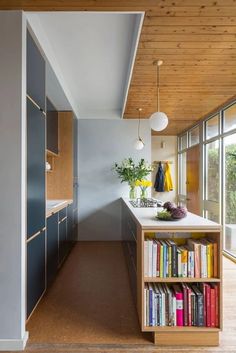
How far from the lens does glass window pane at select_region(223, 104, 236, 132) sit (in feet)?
14.3

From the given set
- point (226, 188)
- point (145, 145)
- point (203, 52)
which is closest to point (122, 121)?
point (145, 145)

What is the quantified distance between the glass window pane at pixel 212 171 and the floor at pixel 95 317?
5.65 feet

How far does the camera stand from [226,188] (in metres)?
4.73

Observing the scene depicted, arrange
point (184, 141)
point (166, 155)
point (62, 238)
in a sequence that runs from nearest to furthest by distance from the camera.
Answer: point (62, 238), point (184, 141), point (166, 155)

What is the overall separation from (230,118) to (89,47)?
9.10ft

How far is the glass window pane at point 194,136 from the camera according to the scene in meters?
6.14

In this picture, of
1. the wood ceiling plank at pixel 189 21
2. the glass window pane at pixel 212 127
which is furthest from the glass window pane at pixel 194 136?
the wood ceiling plank at pixel 189 21

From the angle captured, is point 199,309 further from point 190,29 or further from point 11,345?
point 190,29

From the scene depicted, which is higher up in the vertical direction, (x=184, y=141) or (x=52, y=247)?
(x=184, y=141)

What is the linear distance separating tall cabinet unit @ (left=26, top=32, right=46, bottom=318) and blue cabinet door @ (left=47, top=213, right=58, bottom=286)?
0.23 metres

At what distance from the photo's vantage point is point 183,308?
205cm

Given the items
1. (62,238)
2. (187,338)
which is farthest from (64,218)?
(187,338)

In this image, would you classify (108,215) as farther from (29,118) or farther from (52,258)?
(29,118)

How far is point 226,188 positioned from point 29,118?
3768 mm
